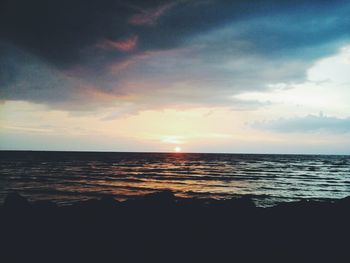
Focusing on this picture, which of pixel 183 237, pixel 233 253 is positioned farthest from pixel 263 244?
pixel 183 237

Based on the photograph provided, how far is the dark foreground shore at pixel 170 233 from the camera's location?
6965mm

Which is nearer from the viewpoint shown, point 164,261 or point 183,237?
point 164,261

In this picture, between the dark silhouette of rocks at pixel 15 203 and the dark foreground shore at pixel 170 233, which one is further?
the dark silhouette of rocks at pixel 15 203

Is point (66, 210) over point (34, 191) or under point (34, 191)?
over

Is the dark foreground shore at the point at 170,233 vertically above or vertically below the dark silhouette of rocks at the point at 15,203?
below

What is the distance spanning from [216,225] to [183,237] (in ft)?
3.98

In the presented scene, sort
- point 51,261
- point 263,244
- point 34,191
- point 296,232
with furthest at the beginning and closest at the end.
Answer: point 34,191, point 296,232, point 263,244, point 51,261

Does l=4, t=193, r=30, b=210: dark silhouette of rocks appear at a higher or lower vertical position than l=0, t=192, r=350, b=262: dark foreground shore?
higher

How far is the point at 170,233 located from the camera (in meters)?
8.02

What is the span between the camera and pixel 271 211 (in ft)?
33.8

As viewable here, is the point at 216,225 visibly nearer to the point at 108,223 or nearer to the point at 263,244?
the point at 263,244

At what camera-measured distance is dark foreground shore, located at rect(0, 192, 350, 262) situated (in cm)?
696

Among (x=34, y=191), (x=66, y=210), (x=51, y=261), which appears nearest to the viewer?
(x=51, y=261)

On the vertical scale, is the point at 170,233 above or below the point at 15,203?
below
